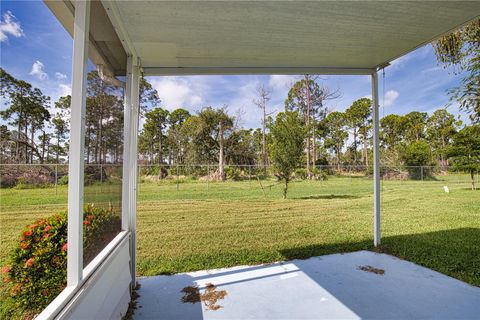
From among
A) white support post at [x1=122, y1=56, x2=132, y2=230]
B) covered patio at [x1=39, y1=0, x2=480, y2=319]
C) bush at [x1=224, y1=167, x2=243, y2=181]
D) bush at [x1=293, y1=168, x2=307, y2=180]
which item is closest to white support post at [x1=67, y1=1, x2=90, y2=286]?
covered patio at [x1=39, y1=0, x2=480, y2=319]

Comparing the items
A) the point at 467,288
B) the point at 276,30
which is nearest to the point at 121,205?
the point at 276,30

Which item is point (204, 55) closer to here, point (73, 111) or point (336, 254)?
point (73, 111)

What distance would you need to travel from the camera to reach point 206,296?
2334 millimetres

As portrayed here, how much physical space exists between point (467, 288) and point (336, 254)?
1306mm

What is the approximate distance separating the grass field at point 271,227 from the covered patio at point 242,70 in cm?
46

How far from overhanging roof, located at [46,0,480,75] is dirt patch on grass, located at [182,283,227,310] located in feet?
6.42

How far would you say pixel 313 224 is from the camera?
18.3 ft

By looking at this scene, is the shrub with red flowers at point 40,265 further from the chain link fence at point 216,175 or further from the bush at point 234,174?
the bush at point 234,174

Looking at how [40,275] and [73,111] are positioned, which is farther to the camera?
[40,275]

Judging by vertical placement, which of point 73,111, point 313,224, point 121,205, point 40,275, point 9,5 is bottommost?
point 313,224

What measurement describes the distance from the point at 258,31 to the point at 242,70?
0.93 meters

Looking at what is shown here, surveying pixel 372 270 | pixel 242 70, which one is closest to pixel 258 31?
pixel 242 70

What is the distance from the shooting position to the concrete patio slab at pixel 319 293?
2.02m

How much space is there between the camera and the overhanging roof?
1.69 metres
